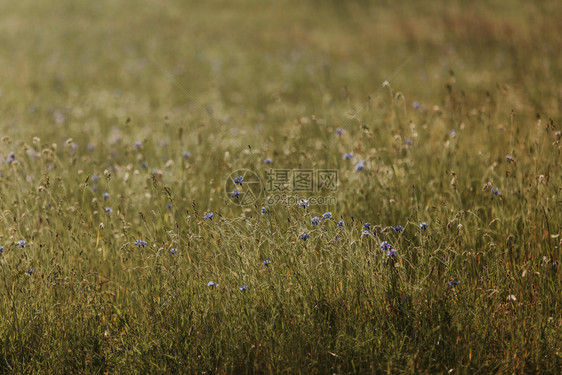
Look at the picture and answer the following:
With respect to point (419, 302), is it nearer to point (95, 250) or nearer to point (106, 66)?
point (95, 250)

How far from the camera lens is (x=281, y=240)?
9.17ft

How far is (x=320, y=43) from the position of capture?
1216cm

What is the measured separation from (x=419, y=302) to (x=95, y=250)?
6.82ft

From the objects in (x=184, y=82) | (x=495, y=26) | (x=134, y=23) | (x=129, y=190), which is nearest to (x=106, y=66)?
(x=184, y=82)

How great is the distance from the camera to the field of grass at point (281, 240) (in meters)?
2.31

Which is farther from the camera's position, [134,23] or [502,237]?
[134,23]
